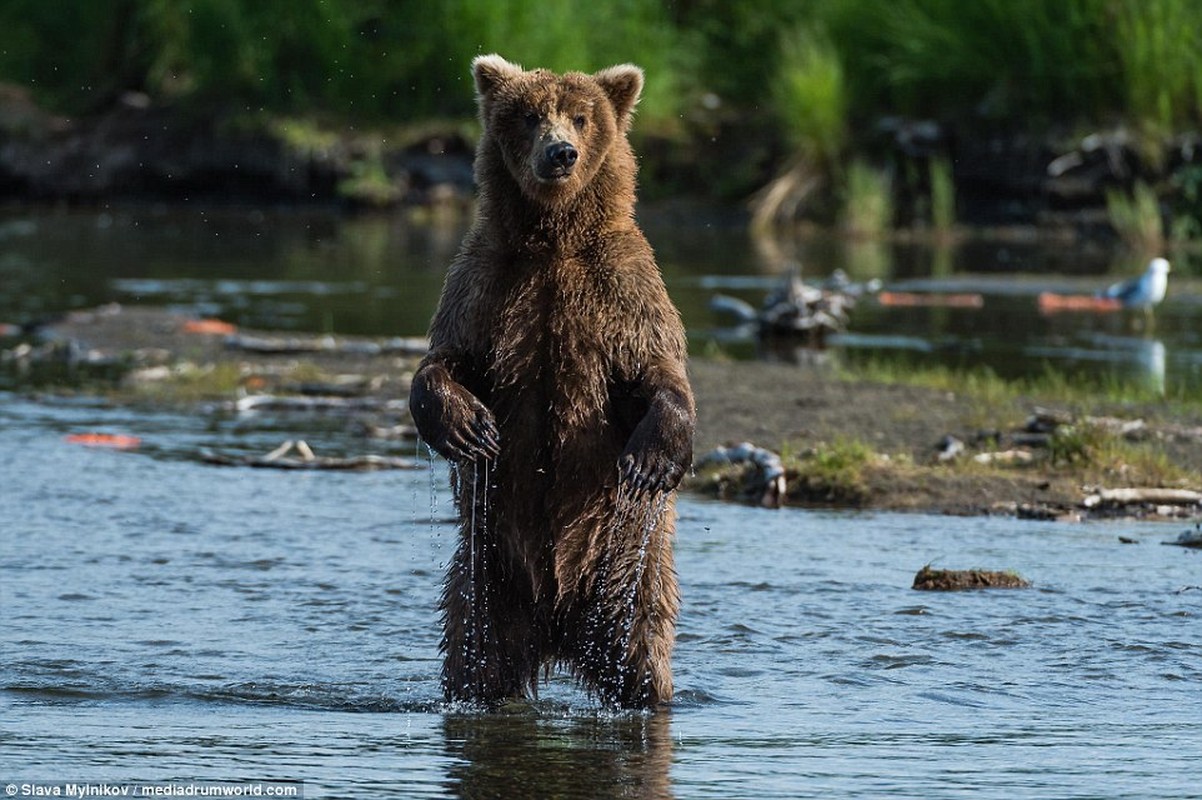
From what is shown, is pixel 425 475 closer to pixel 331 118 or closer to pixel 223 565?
pixel 223 565

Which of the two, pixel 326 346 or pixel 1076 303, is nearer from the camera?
pixel 326 346

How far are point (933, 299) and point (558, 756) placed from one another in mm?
13814

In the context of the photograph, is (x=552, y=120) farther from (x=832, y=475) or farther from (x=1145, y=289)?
(x=1145, y=289)

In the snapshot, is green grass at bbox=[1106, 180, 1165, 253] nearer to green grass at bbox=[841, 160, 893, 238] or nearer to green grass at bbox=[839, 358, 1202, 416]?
green grass at bbox=[841, 160, 893, 238]

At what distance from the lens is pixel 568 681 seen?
6555 millimetres

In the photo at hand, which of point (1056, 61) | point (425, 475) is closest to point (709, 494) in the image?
point (425, 475)

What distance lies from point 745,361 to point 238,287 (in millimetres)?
7102

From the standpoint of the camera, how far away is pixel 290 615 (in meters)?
7.43

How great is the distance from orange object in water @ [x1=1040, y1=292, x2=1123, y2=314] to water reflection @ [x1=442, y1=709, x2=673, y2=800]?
12.7m

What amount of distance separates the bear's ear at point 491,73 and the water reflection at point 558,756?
1.88 meters

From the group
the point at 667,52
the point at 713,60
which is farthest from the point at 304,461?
the point at 713,60

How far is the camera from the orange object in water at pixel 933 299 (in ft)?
61.1

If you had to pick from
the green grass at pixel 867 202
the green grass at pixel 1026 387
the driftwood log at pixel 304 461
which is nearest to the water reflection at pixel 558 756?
the driftwood log at pixel 304 461

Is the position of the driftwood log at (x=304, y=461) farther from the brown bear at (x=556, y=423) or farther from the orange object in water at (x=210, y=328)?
the orange object in water at (x=210, y=328)
